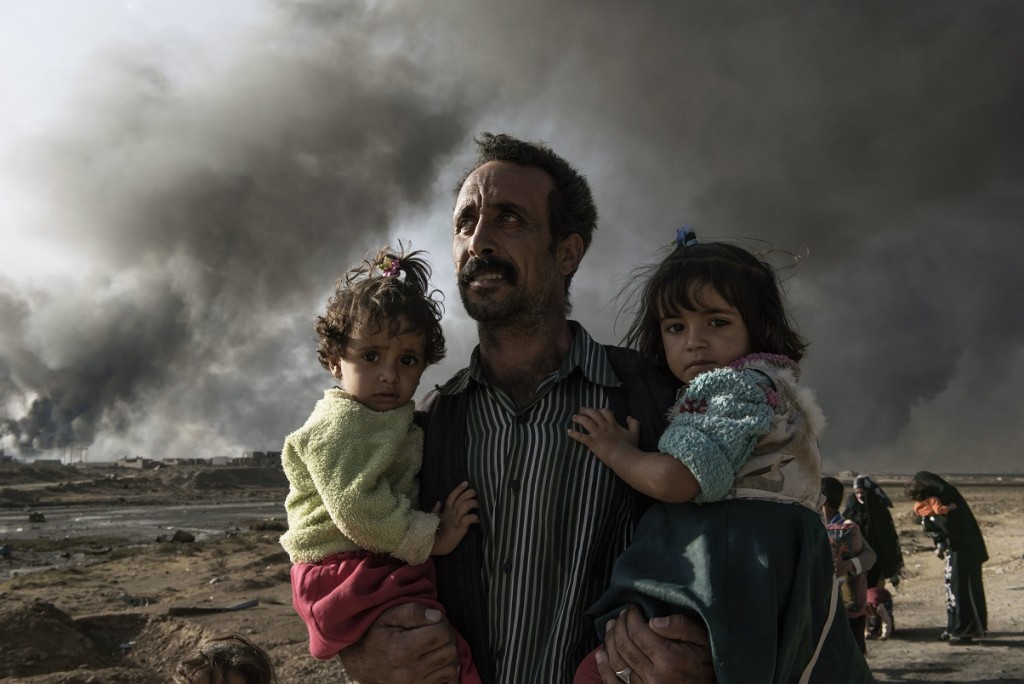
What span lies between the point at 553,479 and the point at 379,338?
2.95 ft

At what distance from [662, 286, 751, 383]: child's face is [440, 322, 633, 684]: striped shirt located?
44 cm

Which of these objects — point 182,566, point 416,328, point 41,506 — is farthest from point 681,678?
point 41,506

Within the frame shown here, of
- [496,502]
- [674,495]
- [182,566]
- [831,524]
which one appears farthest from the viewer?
[182,566]

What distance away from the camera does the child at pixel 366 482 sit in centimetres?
265

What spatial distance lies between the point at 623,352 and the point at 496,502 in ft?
2.75

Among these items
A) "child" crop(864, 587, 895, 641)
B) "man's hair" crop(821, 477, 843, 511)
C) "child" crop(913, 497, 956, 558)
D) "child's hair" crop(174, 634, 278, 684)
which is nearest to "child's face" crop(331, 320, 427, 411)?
"child's hair" crop(174, 634, 278, 684)

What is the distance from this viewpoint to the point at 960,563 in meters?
10.8

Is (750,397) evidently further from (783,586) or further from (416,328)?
(416,328)

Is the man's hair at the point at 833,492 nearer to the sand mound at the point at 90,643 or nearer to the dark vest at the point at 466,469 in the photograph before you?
the dark vest at the point at 466,469

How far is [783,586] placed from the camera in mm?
2131

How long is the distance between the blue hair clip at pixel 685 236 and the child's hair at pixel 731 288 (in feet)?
0.18

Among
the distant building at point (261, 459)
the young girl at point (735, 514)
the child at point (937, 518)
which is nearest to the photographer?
the young girl at point (735, 514)

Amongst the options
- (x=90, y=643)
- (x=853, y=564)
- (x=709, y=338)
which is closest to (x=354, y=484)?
(x=709, y=338)

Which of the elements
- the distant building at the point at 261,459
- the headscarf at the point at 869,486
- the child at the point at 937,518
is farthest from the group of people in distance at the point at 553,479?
the distant building at the point at 261,459
